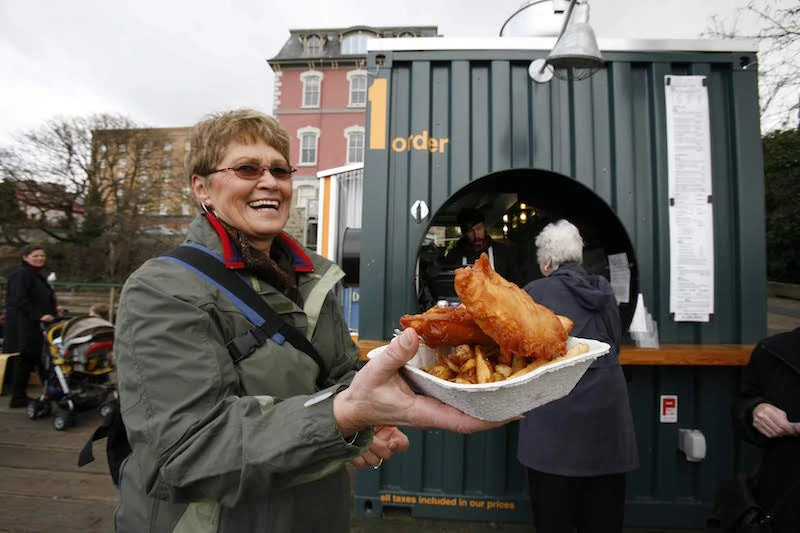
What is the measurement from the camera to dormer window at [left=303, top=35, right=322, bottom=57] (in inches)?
1293

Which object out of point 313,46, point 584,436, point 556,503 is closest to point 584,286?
point 584,436

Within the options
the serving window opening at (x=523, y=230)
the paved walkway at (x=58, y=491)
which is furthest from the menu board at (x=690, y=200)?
the paved walkway at (x=58, y=491)

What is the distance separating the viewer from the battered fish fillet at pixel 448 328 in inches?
46.4

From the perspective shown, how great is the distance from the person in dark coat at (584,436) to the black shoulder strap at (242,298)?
182 cm

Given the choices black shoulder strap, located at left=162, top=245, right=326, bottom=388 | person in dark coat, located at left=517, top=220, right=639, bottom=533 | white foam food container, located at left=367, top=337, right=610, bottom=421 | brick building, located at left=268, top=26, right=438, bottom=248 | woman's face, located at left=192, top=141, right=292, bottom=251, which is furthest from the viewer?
brick building, located at left=268, top=26, right=438, bottom=248

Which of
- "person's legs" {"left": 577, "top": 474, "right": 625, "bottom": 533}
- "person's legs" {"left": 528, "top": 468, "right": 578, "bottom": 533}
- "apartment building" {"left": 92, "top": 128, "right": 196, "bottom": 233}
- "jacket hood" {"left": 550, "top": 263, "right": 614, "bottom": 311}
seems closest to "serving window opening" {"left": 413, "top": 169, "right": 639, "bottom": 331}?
"jacket hood" {"left": 550, "top": 263, "right": 614, "bottom": 311}

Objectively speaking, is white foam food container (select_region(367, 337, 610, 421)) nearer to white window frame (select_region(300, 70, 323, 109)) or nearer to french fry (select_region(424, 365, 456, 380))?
french fry (select_region(424, 365, 456, 380))

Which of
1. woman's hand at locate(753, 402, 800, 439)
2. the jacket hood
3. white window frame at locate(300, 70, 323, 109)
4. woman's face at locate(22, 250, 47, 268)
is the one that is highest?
white window frame at locate(300, 70, 323, 109)

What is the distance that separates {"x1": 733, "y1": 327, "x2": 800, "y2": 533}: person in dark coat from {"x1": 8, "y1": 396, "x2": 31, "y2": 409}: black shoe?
28.7ft

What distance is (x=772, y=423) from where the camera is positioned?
2268 mm

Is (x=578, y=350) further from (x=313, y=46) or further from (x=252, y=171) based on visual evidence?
(x=313, y=46)

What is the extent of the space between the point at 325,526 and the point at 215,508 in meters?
Answer: 0.42

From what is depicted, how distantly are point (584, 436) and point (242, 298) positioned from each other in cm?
223

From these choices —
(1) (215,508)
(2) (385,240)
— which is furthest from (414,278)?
(1) (215,508)
